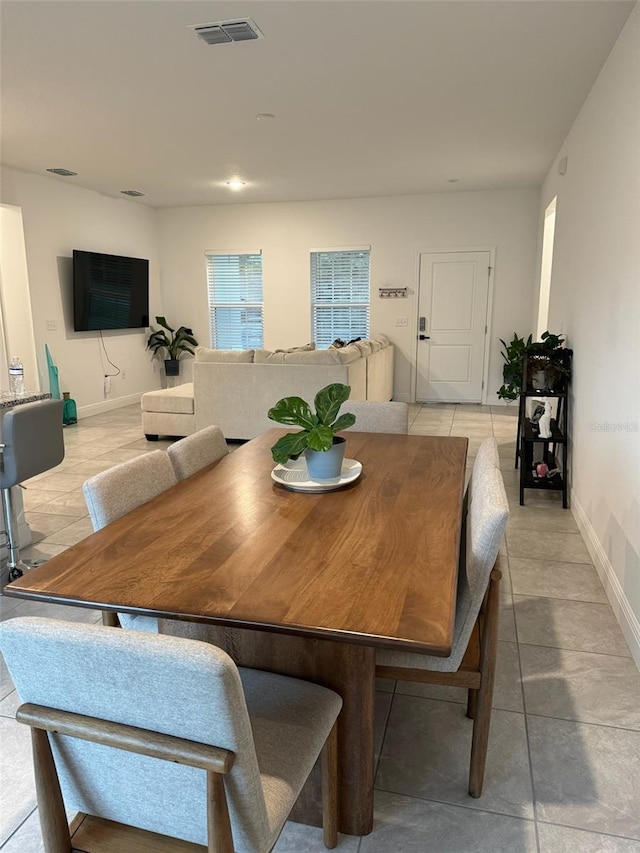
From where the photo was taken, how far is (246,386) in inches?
210

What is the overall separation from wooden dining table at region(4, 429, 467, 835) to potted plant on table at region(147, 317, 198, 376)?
6.67 meters

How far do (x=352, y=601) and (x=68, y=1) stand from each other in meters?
2.92

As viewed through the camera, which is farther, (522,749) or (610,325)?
(610,325)

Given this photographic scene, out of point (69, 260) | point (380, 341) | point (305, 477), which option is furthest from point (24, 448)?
point (380, 341)

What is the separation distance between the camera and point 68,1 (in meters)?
A: 2.55

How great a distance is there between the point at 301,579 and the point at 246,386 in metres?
4.16

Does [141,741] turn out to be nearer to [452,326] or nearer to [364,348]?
[364,348]

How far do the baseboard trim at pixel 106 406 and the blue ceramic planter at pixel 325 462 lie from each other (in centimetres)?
566

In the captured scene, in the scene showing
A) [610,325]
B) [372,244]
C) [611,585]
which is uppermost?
[372,244]

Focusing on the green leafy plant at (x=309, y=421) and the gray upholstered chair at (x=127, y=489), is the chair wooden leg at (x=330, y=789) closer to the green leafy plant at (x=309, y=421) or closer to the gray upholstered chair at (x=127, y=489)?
the gray upholstered chair at (x=127, y=489)

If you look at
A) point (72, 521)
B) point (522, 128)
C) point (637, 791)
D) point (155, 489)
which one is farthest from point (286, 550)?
point (522, 128)

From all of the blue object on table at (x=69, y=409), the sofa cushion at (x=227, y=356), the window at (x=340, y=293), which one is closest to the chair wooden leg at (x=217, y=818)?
the sofa cushion at (x=227, y=356)

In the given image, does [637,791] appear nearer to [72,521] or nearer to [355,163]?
[72,521]

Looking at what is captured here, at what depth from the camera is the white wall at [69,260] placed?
19.5ft
